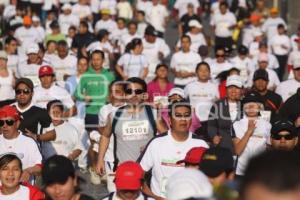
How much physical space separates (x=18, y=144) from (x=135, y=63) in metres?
7.04

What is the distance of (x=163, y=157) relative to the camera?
276 inches

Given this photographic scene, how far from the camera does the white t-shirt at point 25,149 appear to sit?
780cm

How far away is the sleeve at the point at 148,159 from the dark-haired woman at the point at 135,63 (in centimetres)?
754

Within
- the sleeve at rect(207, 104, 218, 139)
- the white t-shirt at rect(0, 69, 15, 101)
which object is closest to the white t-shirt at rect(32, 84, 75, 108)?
the white t-shirt at rect(0, 69, 15, 101)

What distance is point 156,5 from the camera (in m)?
21.2

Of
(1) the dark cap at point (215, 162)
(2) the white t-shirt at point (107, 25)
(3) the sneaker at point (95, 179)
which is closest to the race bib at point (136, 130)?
(3) the sneaker at point (95, 179)

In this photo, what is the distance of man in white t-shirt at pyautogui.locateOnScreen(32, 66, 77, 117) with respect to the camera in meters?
11.3

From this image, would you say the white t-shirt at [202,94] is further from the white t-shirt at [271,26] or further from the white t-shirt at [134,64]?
A: the white t-shirt at [271,26]

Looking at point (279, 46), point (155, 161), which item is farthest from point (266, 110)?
point (279, 46)

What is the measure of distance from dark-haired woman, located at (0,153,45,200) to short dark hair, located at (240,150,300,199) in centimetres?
406

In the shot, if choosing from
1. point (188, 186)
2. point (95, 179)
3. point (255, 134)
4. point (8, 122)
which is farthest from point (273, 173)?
point (95, 179)

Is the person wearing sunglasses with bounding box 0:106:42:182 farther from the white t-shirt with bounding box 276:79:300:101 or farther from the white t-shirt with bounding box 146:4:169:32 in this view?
the white t-shirt with bounding box 146:4:169:32

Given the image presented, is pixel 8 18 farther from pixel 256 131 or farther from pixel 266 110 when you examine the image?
pixel 256 131

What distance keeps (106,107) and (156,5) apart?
11.9m
